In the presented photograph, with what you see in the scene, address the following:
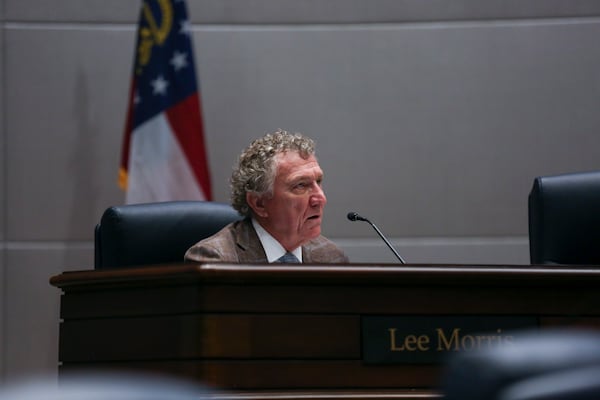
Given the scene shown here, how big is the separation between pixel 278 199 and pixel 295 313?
3.06 ft

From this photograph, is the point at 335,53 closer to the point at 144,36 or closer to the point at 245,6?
the point at 245,6

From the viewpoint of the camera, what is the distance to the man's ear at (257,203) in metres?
3.17

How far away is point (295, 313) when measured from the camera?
2268mm

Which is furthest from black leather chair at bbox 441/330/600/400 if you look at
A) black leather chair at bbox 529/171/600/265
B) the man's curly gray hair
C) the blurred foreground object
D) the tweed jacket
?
the man's curly gray hair

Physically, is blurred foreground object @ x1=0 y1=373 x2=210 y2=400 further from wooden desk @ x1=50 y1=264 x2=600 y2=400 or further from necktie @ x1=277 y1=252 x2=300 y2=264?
necktie @ x1=277 y1=252 x2=300 y2=264

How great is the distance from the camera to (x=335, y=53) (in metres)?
4.96

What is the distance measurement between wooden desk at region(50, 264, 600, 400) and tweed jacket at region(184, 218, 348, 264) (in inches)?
15.2

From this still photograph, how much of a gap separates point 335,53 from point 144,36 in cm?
101

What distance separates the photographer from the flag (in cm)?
449

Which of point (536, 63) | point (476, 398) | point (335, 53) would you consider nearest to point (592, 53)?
point (536, 63)

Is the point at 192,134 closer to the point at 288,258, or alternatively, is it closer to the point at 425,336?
the point at 288,258

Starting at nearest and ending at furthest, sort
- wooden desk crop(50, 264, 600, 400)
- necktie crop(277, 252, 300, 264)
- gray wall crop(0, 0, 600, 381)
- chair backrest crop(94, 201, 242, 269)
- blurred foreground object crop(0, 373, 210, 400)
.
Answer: blurred foreground object crop(0, 373, 210, 400) → wooden desk crop(50, 264, 600, 400) → chair backrest crop(94, 201, 242, 269) → necktie crop(277, 252, 300, 264) → gray wall crop(0, 0, 600, 381)

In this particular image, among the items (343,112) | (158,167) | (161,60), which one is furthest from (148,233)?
(343,112)

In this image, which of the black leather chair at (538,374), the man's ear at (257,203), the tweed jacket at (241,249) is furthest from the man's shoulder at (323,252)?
the black leather chair at (538,374)
